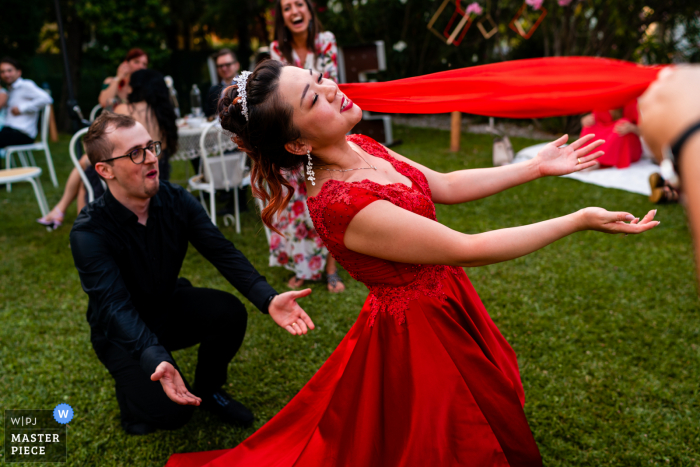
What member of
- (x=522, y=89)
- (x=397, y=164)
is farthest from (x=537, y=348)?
(x=522, y=89)

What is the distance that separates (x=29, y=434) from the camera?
94.7 inches

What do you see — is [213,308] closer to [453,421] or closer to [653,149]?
[453,421]

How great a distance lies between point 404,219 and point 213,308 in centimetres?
128

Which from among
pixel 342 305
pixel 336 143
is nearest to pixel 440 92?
pixel 336 143

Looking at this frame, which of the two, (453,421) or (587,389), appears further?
(587,389)

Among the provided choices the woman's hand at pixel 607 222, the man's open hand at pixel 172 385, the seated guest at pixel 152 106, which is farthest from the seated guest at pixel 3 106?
the woman's hand at pixel 607 222

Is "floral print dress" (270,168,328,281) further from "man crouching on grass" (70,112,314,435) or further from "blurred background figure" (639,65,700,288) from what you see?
"blurred background figure" (639,65,700,288)

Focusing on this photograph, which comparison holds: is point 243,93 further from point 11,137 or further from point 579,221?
point 11,137

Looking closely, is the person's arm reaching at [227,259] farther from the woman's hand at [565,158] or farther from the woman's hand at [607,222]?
the woman's hand at [607,222]

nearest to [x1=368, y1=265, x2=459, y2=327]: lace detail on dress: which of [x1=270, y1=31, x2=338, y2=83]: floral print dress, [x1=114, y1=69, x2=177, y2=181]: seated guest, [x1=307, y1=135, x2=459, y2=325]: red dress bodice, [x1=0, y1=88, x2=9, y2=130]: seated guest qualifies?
[x1=307, y1=135, x2=459, y2=325]: red dress bodice

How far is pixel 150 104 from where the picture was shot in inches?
151

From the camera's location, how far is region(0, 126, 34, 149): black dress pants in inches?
262

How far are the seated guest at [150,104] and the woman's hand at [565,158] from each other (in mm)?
3082

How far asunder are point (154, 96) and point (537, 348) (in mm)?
3233
